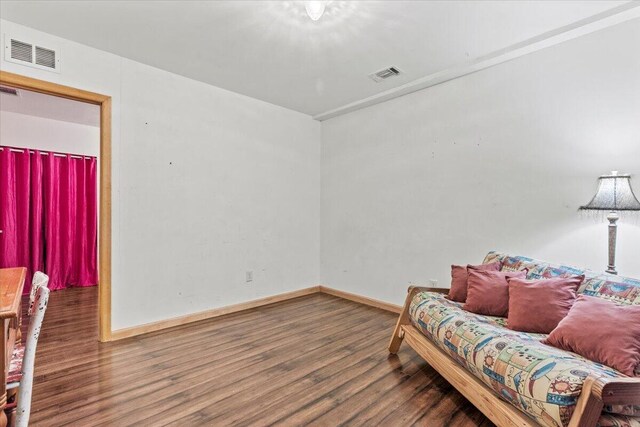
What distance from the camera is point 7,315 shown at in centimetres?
112

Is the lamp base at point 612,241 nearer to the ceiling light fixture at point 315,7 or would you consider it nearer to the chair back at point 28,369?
the ceiling light fixture at point 315,7

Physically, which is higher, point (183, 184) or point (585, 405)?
point (183, 184)

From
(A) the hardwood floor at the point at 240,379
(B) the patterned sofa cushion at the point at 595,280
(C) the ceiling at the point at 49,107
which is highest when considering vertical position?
(C) the ceiling at the point at 49,107

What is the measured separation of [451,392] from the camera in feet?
6.81

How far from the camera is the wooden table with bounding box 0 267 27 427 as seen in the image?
1.12 m

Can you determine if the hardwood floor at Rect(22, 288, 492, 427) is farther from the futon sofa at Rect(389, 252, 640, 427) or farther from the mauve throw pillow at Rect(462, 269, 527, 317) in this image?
the mauve throw pillow at Rect(462, 269, 527, 317)

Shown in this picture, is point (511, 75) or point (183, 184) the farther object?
point (183, 184)

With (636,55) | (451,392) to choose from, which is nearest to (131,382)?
(451,392)

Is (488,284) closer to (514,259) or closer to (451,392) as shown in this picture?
(514,259)

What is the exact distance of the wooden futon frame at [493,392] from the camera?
1.14 m

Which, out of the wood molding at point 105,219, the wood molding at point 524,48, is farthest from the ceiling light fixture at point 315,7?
the wood molding at point 105,219

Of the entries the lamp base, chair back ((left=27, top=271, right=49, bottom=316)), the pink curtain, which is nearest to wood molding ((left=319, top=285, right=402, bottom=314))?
the lamp base

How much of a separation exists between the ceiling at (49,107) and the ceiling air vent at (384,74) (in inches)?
131

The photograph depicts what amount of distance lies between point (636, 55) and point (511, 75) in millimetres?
807
